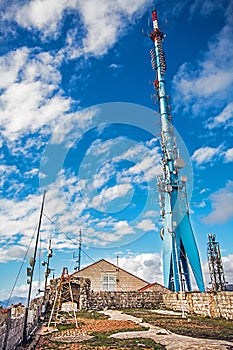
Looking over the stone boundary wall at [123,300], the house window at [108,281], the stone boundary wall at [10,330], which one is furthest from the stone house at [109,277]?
the stone boundary wall at [10,330]

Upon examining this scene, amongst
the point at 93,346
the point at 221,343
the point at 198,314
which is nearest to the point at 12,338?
the point at 93,346

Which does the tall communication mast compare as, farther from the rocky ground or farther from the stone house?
the rocky ground

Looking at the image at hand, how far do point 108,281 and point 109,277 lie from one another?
0.47 metres

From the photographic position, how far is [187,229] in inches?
1200

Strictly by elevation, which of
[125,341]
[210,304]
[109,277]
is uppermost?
[109,277]

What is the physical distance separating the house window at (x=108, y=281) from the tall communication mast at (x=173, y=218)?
7.44 metres

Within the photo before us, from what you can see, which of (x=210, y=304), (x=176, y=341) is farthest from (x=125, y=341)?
(x=210, y=304)

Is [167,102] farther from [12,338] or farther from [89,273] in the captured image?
[12,338]

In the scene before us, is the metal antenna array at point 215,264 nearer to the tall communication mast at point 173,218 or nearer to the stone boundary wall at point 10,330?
the tall communication mast at point 173,218

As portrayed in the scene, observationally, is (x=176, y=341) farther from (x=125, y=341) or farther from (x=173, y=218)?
(x=173, y=218)

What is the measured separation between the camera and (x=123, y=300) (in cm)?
2389

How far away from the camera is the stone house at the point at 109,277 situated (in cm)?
3441

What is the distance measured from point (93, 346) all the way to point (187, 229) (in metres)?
24.0

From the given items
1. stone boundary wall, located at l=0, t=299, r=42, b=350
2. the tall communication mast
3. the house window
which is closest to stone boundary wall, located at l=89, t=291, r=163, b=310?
the tall communication mast
